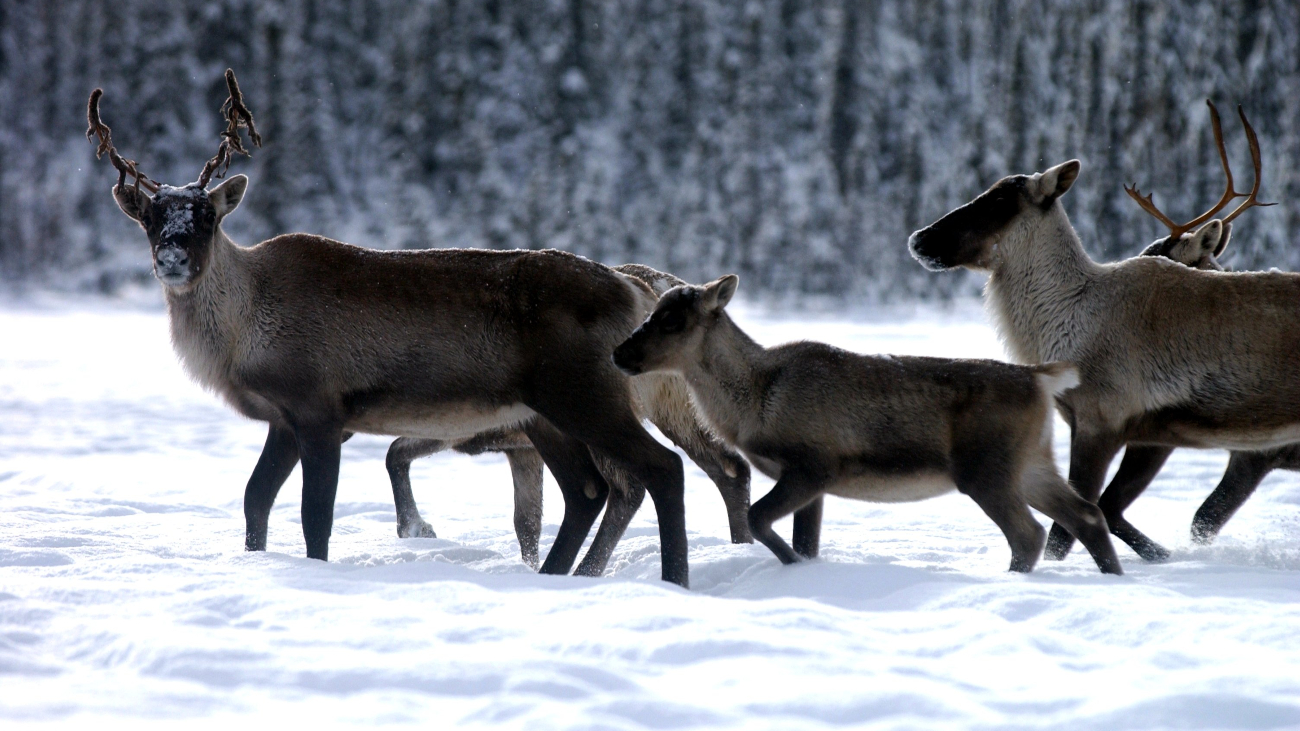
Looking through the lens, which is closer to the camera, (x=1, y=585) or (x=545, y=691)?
(x=545, y=691)

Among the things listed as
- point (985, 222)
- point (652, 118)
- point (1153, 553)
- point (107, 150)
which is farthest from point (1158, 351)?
point (652, 118)

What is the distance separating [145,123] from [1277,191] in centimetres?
2612

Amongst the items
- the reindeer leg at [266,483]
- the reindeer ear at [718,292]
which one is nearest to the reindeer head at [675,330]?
the reindeer ear at [718,292]

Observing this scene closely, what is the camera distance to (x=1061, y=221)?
532 cm

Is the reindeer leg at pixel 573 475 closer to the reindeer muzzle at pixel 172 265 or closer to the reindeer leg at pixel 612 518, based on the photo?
the reindeer leg at pixel 612 518

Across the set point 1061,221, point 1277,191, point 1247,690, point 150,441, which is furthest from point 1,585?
point 1277,191

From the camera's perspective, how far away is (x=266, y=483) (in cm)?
488

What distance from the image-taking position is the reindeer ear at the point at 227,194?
16.4 ft

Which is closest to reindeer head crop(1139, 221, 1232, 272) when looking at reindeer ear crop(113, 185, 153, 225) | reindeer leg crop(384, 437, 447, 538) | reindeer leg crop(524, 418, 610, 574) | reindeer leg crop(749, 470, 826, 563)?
reindeer leg crop(749, 470, 826, 563)

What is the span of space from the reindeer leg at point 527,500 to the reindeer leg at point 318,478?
90 cm

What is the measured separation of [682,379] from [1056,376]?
1554 mm

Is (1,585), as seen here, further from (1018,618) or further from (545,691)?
(1018,618)

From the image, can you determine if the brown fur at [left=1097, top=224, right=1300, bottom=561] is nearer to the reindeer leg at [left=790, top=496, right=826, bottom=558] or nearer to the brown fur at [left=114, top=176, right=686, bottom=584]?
the reindeer leg at [left=790, top=496, right=826, bottom=558]

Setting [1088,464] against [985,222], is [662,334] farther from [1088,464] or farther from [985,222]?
[1088,464]
